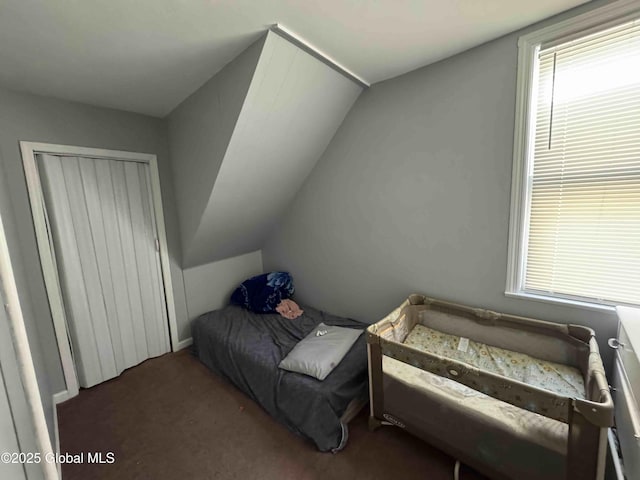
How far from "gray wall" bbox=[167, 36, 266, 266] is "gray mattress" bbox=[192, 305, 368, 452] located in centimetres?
84

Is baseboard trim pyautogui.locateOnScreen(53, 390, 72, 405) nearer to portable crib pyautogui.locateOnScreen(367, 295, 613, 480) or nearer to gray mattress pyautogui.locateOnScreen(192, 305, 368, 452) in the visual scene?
gray mattress pyautogui.locateOnScreen(192, 305, 368, 452)

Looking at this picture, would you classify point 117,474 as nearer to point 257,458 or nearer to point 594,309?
point 257,458

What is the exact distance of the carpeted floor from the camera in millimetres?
1467

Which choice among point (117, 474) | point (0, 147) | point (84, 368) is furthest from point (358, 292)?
point (0, 147)

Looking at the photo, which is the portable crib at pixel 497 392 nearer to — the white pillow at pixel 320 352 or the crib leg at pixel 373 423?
the crib leg at pixel 373 423

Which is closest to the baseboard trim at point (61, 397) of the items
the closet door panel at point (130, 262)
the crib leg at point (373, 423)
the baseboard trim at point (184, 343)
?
the closet door panel at point (130, 262)

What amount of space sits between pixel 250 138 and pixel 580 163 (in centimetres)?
199

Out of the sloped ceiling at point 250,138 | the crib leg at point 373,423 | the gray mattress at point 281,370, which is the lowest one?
the crib leg at point 373,423

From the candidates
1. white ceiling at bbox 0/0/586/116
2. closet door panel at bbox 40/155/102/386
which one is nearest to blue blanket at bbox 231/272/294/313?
closet door panel at bbox 40/155/102/386

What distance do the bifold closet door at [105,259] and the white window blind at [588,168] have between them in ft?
9.98

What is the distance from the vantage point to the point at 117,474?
1487mm

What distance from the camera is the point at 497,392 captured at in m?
1.16

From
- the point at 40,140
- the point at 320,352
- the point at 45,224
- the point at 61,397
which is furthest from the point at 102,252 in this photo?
the point at 320,352

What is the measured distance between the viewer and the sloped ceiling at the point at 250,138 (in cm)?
160
